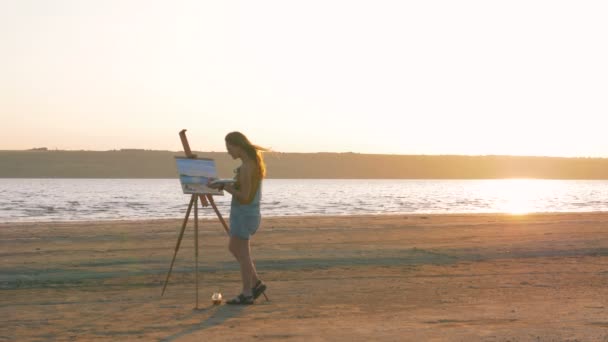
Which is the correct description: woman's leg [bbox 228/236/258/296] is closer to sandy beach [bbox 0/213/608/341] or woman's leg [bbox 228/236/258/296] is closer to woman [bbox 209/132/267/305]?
woman [bbox 209/132/267/305]

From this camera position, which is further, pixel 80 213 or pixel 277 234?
pixel 80 213

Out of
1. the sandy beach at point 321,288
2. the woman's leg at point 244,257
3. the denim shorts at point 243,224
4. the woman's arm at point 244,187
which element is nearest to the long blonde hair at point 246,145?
the woman's arm at point 244,187

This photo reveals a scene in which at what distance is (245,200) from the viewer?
35.6 ft

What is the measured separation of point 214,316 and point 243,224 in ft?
4.17

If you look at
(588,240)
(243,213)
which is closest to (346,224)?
(588,240)

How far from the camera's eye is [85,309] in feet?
36.1

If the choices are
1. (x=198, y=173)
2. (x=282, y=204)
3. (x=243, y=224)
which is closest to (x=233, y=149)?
(x=198, y=173)

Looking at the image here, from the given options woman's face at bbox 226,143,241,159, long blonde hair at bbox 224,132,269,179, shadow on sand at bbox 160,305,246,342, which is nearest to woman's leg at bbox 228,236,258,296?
shadow on sand at bbox 160,305,246,342

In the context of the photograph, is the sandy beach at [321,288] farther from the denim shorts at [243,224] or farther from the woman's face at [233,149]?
the woman's face at [233,149]

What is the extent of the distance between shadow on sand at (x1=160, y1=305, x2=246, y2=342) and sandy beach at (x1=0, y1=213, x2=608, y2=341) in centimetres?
2

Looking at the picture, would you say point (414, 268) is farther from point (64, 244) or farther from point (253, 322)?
point (64, 244)

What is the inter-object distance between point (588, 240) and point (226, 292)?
1211cm

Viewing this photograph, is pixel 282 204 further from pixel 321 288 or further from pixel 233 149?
pixel 233 149

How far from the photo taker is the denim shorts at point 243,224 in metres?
11.0
